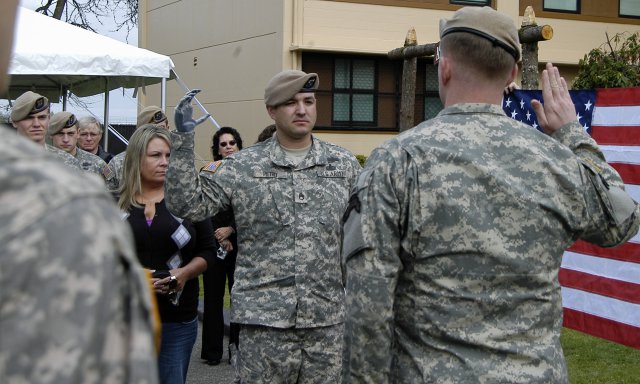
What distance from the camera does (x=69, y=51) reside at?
464 inches

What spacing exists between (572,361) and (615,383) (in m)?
0.65

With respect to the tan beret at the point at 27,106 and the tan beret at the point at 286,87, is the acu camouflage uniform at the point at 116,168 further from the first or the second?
the tan beret at the point at 286,87

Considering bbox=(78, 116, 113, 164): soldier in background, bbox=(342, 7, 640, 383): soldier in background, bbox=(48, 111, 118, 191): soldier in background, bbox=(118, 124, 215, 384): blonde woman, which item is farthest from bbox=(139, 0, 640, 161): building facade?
bbox=(342, 7, 640, 383): soldier in background

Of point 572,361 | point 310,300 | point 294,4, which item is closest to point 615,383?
point 572,361

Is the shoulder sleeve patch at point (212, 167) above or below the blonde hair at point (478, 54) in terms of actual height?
below

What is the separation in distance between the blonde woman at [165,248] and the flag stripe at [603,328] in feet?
9.50

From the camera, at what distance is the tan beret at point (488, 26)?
113 inches

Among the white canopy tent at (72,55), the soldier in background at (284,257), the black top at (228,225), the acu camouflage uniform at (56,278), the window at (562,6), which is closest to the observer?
the acu camouflage uniform at (56,278)

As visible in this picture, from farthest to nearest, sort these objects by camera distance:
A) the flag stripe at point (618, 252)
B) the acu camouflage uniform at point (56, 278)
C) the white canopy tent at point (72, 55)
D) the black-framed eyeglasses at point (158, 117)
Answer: the white canopy tent at point (72, 55) → the black-framed eyeglasses at point (158, 117) → the flag stripe at point (618, 252) → the acu camouflage uniform at point (56, 278)

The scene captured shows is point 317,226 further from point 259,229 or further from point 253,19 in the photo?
point 253,19

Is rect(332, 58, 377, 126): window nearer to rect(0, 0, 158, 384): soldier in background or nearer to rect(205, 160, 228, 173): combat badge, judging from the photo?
rect(205, 160, 228, 173): combat badge

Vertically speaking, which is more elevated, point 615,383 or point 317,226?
point 317,226

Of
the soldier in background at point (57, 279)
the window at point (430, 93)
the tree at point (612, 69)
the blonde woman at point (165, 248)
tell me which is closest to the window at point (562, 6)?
the window at point (430, 93)

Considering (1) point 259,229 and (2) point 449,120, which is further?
(1) point 259,229
